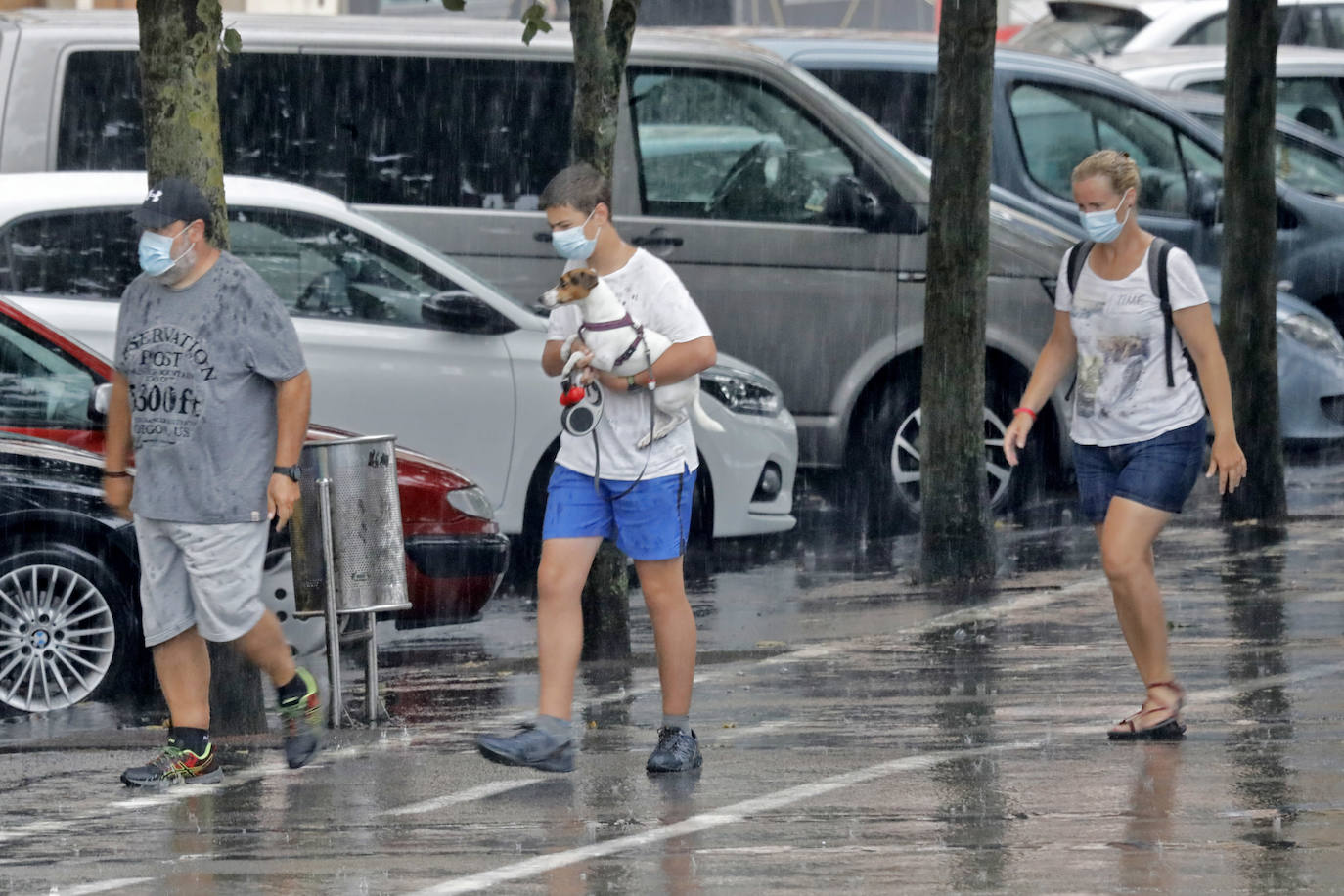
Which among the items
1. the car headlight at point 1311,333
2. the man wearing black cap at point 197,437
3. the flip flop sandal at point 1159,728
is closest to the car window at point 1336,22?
the car headlight at point 1311,333

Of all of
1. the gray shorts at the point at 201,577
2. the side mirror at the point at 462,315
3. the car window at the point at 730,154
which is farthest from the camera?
the car window at the point at 730,154

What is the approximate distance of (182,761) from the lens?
22.2ft

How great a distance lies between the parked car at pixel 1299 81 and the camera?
55.2 feet

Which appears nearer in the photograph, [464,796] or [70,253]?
[464,796]

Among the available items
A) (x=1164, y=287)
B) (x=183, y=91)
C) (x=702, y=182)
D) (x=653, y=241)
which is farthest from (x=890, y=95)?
(x=183, y=91)

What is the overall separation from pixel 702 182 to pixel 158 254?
583 cm

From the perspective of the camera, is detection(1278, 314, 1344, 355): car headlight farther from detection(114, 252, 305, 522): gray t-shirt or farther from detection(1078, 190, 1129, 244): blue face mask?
detection(114, 252, 305, 522): gray t-shirt

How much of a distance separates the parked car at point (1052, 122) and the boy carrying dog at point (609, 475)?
6.81 m

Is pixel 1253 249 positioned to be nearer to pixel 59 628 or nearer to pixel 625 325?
pixel 625 325

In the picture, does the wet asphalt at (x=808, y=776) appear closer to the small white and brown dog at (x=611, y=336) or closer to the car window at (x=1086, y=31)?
the small white and brown dog at (x=611, y=336)

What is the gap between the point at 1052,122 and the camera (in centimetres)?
1348

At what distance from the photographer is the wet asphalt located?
18.5ft

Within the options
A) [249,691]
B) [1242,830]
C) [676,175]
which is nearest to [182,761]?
[249,691]

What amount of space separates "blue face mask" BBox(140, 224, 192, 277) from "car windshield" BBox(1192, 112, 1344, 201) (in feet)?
32.7
